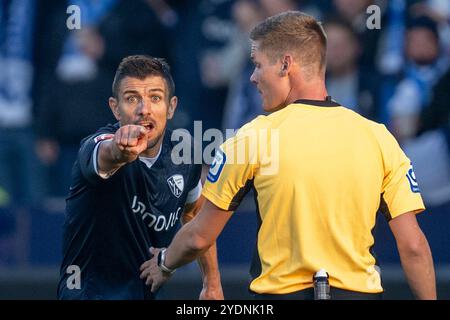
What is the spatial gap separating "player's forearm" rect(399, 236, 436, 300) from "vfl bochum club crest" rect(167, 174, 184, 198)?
4.75 ft

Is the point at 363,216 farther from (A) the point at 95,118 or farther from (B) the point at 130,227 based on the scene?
(A) the point at 95,118

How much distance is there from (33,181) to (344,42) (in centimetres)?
293

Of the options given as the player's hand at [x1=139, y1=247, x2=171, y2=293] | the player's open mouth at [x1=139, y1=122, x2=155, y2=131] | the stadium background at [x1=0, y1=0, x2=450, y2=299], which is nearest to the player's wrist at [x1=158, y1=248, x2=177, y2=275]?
the player's hand at [x1=139, y1=247, x2=171, y2=293]

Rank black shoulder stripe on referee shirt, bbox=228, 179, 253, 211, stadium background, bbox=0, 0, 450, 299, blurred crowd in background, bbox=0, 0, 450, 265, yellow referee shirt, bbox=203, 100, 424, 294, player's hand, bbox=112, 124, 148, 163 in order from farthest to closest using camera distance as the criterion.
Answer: blurred crowd in background, bbox=0, 0, 450, 265
stadium background, bbox=0, 0, 450, 299
player's hand, bbox=112, 124, 148, 163
black shoulder stripe on referee shirt, bbox=228, 179, 253, 211
yellow referee shirt, bbox=203, 100, 424, 294

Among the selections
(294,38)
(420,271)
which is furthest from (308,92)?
(420,271)

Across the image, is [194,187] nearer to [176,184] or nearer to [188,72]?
[176,184]

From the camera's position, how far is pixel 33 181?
9.52m

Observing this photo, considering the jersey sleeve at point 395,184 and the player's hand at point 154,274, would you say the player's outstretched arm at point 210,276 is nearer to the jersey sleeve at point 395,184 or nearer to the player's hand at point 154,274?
the player's hand at point 154,274

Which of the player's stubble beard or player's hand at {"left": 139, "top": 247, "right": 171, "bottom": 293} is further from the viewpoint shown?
the player's stubble beard

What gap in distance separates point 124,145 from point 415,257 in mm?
1289

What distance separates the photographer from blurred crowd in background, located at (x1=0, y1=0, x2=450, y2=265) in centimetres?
883

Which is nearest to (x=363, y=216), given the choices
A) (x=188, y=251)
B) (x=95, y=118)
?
(x=188, y=251)

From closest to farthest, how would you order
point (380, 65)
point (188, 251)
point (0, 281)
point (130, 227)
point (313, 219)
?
point (313, 219) → point (188, 251) → point (130, 227) → point (0, 281) → point (380, 65)

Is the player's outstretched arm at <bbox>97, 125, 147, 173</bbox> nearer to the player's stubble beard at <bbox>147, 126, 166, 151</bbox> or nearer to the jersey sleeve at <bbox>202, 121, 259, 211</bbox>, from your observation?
the jersey sleeve at <bbox>202, 121, 259, 211</bbox>
